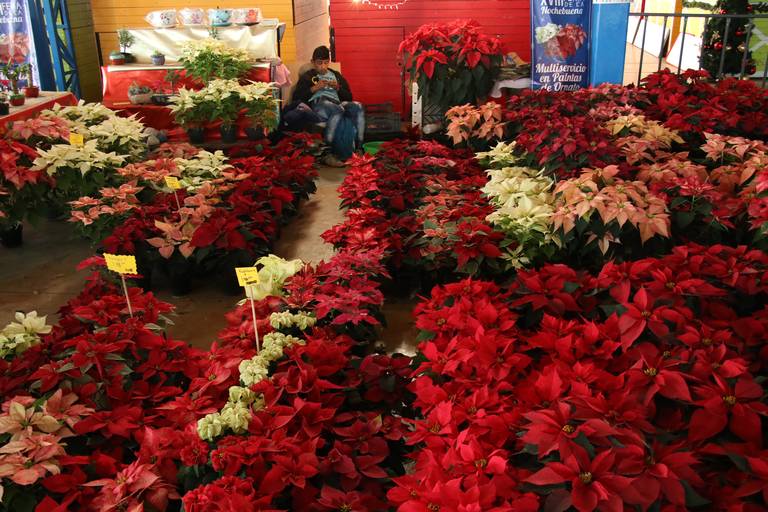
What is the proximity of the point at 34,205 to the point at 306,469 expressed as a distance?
316cm

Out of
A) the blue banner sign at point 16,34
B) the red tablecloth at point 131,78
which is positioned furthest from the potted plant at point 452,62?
the blue banner sign at point 16,34

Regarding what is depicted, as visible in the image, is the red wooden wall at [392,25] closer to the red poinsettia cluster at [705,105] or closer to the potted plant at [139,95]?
the potted plant at [139,95]

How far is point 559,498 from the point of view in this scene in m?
1.19

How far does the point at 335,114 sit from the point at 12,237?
10.2 ft

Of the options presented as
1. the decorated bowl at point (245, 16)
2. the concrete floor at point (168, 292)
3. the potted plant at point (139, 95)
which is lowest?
the concrete floor at point (168, 292)

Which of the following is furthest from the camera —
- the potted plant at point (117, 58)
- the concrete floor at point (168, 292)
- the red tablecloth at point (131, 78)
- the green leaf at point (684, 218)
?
the potted plant at point (117, 58)

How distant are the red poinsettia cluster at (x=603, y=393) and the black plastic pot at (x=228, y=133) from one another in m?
3.63

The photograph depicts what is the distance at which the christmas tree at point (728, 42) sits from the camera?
27.7 ft

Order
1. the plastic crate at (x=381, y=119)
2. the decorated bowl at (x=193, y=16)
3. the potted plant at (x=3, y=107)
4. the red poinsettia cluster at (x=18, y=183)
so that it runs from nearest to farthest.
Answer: the red poinsettia cluster at (x=18, y=183) → the potted plant at (x=3, y=107) → the decorated bowl at (x=193, y=16) → the plastic crate at (x=381, y=119)

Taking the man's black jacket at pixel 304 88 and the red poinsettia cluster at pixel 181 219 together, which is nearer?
the red poinsettia cluster at pixel 181 219

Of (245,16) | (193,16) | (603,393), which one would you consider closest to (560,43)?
(245,16)

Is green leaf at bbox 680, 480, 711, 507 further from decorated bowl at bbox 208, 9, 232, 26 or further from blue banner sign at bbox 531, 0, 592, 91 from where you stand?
decorated bowl at bbox 208, 9, 232, 26

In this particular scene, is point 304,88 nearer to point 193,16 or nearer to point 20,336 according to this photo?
point 193,16

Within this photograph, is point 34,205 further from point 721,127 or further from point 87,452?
point 721,127
